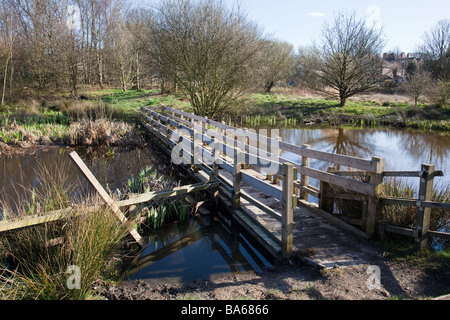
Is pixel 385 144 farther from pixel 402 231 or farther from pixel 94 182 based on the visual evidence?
pixel 94 182

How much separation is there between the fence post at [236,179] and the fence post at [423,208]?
2.85 meters

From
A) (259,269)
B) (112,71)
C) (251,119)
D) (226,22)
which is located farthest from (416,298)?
(112,71)

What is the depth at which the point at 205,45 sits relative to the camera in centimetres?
1509

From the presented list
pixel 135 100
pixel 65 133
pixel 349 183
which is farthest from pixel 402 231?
pixel 135 100

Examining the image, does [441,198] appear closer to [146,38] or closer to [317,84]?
[146,38]

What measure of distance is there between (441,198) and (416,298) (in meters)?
2.56

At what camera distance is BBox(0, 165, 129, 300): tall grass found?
10.7 feet

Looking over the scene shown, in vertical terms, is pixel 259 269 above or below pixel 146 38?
below

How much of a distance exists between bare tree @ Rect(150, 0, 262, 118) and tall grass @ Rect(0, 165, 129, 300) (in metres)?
11.9

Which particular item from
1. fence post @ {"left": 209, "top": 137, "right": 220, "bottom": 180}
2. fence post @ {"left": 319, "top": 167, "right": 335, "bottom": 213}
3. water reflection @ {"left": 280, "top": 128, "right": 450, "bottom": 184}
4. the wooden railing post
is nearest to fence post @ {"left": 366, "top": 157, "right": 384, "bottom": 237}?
fence post @ {"left": 319, "top": 167, "right": 335, "bottom": 213}

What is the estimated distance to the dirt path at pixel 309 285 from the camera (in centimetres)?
354

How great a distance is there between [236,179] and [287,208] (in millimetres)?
1813
